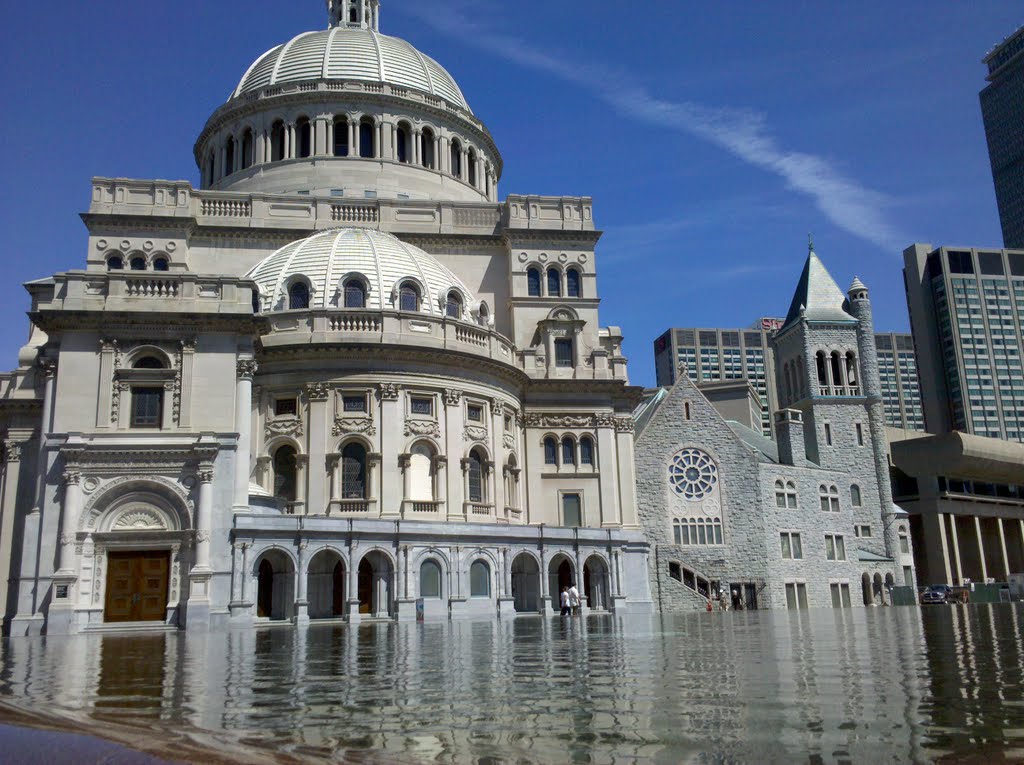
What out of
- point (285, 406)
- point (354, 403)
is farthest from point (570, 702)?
point (285, 406)

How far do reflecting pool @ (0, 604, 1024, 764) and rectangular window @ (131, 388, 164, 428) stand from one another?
22.1 metres

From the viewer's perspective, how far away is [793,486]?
230 ft

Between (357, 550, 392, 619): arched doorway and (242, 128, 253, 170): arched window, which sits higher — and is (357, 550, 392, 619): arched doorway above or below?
below

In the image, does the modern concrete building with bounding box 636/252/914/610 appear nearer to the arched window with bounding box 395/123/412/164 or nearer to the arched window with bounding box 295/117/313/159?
the arched window with bounding box 395/123/412/164

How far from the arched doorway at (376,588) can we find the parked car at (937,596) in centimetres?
4239

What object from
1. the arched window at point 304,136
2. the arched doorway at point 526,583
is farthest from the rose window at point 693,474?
the arched window at point 304,136

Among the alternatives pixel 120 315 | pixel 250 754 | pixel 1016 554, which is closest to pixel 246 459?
pixel 120 315

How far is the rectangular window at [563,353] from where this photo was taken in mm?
59719

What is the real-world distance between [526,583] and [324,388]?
14014 mm

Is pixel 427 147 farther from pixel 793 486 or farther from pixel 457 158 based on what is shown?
pixel 793 486

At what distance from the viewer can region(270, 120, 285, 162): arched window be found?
6788 cm

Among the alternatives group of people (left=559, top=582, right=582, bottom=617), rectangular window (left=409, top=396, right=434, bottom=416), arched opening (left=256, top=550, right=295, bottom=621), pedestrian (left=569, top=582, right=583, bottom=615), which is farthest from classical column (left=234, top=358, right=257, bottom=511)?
pedestrian (left=569, top=582, right=583, bottom=615)

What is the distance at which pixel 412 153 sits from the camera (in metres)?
68.8

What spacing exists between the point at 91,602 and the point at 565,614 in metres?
19.8
